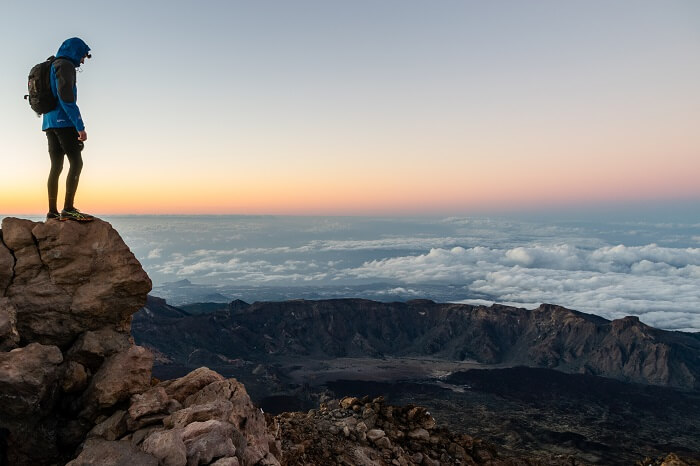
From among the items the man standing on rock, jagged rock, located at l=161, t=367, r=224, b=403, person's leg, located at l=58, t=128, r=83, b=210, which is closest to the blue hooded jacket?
the man standing on rock

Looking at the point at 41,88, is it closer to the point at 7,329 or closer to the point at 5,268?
the point at 5,268

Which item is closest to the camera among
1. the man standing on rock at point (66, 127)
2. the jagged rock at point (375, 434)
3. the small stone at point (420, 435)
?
the man standing on rock at point (66, 127)

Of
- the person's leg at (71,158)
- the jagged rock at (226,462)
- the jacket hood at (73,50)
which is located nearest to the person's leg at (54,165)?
the person's leg at (71,158)

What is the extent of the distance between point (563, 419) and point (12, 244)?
16204 cm

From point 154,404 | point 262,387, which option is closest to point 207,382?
point 154,404

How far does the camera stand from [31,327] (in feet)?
35.4

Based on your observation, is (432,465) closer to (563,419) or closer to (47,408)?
(47,408)

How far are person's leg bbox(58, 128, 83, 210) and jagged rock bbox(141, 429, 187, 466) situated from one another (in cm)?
667

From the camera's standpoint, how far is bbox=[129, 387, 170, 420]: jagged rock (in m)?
9.78

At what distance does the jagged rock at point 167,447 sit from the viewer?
8.30 meters

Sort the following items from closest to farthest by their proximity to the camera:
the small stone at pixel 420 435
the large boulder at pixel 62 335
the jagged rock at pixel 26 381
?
the jagged rock at pixel 26 381 < the large boulder at pixel 62 335 < the small stone at pixel 420 435

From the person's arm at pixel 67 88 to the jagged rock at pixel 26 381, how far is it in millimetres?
5349

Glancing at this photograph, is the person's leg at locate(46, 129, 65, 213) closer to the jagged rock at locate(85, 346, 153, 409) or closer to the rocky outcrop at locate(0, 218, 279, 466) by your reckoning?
the rocky outcrop at locate(0, 218, 279, 466)

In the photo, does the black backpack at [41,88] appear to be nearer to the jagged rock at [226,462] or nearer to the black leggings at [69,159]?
the black leggings at [69,159]
